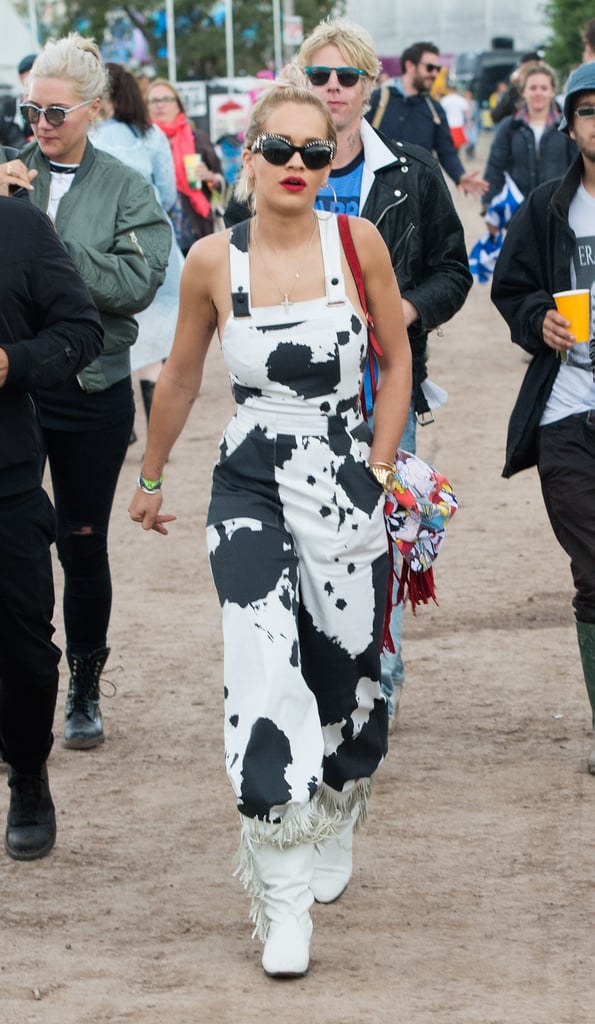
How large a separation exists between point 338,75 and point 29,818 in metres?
2.31

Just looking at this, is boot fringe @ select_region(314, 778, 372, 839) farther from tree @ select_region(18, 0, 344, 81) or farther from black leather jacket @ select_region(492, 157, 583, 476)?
tree @ select_region(18, 0, 344, 81)

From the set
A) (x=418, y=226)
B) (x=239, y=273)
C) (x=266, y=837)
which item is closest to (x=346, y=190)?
(x=418, y=226)

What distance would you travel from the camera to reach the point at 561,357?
5.32 m

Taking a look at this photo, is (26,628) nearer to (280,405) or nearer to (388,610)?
(388,610)

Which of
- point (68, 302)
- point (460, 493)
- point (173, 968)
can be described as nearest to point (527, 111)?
point (460, 493)

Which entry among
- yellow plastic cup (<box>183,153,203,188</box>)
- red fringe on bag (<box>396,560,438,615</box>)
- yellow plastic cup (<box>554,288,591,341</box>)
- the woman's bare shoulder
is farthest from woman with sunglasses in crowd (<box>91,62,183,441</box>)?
the woman's bare shoulder

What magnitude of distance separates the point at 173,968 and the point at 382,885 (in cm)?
75

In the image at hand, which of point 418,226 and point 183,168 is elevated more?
point 418,226

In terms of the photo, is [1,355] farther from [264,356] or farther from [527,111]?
[527,111]

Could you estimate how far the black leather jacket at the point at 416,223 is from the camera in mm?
5293

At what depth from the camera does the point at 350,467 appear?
13.9ft

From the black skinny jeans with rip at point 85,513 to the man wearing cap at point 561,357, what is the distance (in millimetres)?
1292

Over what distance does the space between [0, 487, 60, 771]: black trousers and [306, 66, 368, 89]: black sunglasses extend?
146cm

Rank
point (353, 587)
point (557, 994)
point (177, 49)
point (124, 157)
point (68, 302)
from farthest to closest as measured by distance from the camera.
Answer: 1. point (177, 49)
2. point (124, 157)
3. point (68, 302)
4. point (353, 587)
5. point (557, 994)
